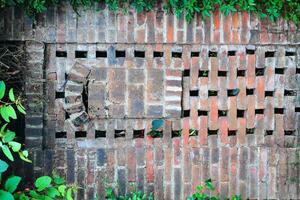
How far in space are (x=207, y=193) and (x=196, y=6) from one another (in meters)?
1.43

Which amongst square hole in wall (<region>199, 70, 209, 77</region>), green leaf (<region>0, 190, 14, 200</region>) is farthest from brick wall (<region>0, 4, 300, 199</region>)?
green leaf (<region>0, 190, 14, 200</region>)

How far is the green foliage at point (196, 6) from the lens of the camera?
313cm

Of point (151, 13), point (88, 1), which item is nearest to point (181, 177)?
point (151, 13)

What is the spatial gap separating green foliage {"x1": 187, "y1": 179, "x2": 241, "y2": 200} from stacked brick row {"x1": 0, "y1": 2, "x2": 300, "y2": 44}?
1095 millimetres

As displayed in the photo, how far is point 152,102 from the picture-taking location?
10.7ft

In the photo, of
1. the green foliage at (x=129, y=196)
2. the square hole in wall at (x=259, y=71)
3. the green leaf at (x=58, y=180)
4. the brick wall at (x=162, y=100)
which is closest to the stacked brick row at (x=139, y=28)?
the brick wall at (x=162, y=100)

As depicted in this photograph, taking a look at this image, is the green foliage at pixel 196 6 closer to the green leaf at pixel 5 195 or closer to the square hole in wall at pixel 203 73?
the square hole in wall at pixel 203 73

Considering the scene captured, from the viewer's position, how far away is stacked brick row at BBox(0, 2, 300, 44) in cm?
317

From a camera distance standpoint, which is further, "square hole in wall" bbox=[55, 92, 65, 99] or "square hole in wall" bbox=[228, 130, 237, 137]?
"square hole in wall" bbox=[228, 130, 237, 137]

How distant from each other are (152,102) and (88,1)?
890 millimetres

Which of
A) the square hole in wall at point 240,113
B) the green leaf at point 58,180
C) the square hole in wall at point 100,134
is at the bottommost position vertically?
the green leaf at point 58,180

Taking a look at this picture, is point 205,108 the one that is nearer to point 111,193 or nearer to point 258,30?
point 258,30

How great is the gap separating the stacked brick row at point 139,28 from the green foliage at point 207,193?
1.09 m

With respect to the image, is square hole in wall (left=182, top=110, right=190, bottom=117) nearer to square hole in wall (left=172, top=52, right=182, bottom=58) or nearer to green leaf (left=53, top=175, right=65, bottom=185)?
square hole in wall (left=172, top=52, right=182, bottom=58)
